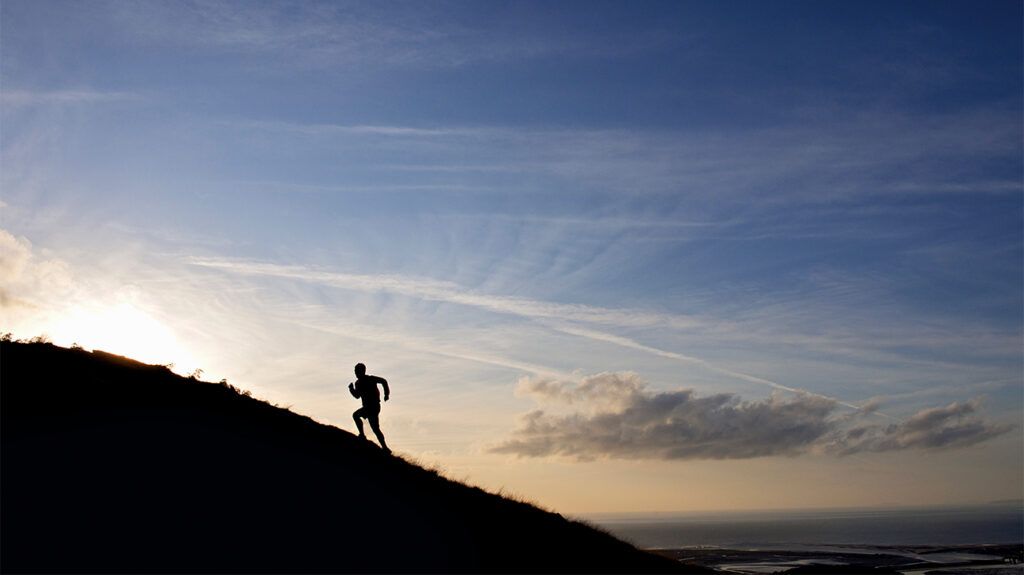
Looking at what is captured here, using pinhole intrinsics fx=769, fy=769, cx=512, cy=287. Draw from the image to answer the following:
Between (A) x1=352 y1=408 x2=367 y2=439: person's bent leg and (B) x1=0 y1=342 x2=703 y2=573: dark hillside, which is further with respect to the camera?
(A) x1=352 y1=408 x2=367 y2=439: person's bent leg

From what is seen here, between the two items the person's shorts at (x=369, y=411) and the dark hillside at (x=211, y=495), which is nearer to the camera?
the dark hillside at (x=211, y=495)

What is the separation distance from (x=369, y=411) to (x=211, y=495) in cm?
774

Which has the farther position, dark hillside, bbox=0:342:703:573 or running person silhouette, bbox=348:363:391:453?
running person silhouette, bbox=348:363:391:453

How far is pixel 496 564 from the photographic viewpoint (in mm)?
18078

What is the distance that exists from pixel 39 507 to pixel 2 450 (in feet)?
9.13

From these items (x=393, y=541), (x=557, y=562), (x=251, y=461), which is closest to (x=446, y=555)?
(x=393, y=541)

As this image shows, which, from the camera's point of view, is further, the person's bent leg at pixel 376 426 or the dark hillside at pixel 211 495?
the person's bent leg at pixel 376 426

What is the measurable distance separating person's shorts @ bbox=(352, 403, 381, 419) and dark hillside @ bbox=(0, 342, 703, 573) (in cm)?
115

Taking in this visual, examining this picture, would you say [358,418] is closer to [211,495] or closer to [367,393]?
[367,393]

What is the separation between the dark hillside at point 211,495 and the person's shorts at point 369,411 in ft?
3.76

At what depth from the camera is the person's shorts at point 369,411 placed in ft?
77.7

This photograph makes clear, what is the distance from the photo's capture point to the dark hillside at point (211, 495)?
13953 mm

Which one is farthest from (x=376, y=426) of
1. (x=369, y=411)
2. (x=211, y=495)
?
(x=211, y=495)

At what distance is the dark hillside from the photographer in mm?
13953
